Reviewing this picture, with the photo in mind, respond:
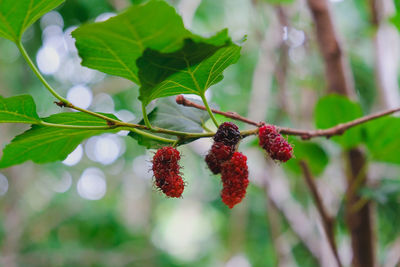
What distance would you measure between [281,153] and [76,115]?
339 mm

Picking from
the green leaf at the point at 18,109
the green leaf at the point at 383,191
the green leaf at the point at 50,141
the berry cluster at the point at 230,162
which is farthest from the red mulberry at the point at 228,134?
the green leaf at the point at 383,191

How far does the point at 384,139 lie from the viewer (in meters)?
1.04

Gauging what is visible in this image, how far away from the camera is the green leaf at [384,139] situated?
3.25 ft

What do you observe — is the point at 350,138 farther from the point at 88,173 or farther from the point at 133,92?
the point at 88,173

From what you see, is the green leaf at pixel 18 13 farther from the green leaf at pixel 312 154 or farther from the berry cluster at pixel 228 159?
the green leaf at pixel 312 154

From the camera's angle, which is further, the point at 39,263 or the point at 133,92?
the point at 133,92

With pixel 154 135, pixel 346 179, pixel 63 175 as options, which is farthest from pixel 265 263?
pixel 63 175

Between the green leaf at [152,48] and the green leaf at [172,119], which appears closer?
the green leaf at [152,48]

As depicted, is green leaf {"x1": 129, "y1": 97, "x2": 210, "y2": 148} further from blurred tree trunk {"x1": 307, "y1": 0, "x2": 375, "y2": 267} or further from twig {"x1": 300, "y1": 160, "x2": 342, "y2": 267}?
blurred tree trunk {"x1": 307, "y1": 0, "x2": 375, "y2": 267}

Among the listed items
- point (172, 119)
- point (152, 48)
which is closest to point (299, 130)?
point (172, 119)

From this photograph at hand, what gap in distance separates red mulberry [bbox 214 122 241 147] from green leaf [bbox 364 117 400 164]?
0.55 meters

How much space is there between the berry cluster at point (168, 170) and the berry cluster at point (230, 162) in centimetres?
7

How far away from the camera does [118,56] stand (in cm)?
50

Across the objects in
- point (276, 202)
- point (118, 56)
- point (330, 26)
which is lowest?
point (118, 56)
